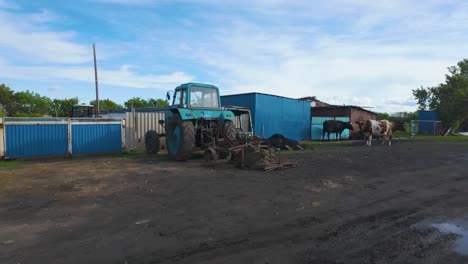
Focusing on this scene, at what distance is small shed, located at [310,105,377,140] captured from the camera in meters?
25.4

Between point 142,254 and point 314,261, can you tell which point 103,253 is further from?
point 314,261

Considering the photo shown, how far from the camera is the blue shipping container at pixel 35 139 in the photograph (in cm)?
1151

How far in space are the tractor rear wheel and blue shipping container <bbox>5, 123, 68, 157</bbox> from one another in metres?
4.43

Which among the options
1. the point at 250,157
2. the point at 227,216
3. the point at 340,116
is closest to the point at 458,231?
the point at 227,216

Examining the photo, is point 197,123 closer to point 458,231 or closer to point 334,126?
point 458,231

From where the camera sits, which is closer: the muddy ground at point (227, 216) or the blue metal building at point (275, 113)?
the muddy ground at point (227, 216)

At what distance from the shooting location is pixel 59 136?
12531 mm

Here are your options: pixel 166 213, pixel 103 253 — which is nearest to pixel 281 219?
pixel 166 213

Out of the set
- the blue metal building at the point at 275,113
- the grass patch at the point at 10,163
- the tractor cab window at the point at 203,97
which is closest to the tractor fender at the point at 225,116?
the tractor cab window at the point at 203,97

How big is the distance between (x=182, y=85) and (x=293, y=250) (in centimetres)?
913

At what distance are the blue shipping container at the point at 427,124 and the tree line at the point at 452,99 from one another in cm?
69

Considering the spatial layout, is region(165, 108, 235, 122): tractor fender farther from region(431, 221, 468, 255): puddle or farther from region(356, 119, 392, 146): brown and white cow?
region(356, 119, 392, 146): brown and white cow

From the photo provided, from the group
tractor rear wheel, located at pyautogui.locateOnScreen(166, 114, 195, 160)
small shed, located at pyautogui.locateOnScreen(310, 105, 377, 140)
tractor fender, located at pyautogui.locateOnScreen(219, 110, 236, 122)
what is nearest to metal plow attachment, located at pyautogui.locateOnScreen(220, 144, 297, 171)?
tractor rear wheel, located at pyautogui.locateOnScreen(166, 114, 195, 160)

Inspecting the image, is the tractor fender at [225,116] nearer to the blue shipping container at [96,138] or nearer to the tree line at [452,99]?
the blue shipping container at [96,138]
